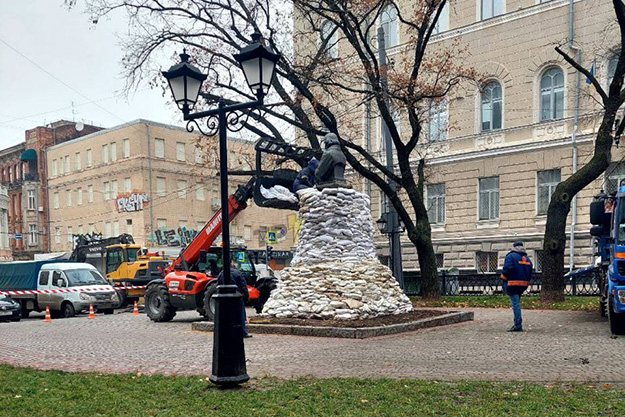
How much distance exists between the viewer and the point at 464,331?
13.6 m

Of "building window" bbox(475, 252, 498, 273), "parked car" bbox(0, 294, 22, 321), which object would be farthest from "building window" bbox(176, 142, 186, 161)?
"parked car" bbox(0, 294, 22, 321)

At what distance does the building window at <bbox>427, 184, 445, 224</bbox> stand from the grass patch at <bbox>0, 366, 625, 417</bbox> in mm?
27828

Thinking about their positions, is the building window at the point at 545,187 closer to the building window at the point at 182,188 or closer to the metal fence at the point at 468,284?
the metal fence at the point at 468,284

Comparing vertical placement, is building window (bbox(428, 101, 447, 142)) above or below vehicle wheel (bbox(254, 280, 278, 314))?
above

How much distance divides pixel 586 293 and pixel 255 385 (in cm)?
1937

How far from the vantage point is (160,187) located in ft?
179

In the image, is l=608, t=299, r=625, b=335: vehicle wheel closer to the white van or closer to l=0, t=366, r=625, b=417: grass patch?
l=0, t=366, r=625, b=417: grass patch

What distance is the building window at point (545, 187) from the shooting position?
30578 mm

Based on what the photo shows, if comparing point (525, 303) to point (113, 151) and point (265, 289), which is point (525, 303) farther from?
point (113, 151)

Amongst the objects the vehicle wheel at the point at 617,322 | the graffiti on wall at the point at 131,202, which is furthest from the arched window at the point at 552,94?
the graffiti on wall at the point at 131,202

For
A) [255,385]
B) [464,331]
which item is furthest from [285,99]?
[255,385]

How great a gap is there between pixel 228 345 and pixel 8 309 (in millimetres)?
18797

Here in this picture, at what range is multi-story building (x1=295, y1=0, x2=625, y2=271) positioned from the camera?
29578 mm

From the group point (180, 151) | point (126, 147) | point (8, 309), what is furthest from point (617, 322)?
point (180, 151)
